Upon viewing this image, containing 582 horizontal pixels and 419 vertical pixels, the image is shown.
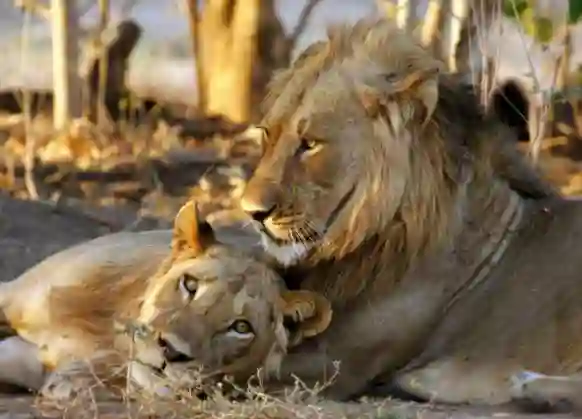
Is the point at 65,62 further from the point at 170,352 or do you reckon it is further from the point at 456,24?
the point at 170,352

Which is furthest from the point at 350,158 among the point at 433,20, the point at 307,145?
the point at 433,20

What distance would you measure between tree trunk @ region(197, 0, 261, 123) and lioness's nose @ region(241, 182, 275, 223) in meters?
7.06

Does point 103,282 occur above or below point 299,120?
below

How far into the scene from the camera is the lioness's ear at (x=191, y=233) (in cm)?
378

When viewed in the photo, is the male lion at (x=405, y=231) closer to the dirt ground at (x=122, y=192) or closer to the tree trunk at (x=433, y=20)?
the dirt ground at (x=122, y=192)

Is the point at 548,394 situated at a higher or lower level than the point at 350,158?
lower

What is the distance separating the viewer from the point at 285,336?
12.1ft

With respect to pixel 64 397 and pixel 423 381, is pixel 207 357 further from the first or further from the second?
pixel 423 381

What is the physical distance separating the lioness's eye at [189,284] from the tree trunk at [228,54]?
7104mm

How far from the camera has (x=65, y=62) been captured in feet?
31.4

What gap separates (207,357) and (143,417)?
0.22 m

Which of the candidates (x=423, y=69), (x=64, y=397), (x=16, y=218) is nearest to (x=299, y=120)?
(x=423, y=69)

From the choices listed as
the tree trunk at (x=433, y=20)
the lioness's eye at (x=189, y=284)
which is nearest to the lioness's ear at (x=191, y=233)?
the lioness's eye at (x=189, y=284)

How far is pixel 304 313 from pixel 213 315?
0.25 meters
